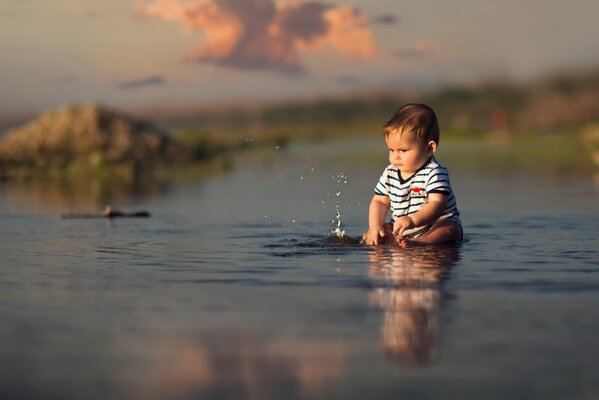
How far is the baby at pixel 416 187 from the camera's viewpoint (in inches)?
333

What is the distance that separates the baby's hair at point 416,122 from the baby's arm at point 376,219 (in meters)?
0.58

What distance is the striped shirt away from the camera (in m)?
8.58

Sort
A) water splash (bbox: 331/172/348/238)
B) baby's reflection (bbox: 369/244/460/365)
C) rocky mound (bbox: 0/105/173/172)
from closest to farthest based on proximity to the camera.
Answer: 1. baby's reflection (bbox: 369/244/460/365)
2. water splash (bbox: 331/172/348/238)
3. rocky mound (bbox: 0/105/173/172)

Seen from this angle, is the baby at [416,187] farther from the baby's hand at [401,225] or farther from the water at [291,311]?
the water at [291,311]

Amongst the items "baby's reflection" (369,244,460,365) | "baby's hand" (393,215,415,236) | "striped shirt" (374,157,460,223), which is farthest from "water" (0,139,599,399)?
"striped shirt" (374,157,460,223)

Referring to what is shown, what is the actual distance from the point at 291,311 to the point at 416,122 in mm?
3661

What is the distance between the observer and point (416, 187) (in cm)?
873

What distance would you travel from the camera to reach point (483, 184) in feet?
55.0

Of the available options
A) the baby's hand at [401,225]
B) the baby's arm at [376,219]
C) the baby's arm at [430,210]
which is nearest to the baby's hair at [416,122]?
the baby's arm at [430,210]

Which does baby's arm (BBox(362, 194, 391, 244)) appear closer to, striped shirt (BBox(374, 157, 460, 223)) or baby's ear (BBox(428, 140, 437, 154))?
striped shirt (BBox(374, 157, 460, 223))

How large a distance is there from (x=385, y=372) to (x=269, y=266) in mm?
3276

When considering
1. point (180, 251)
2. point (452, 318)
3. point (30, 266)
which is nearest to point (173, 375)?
point (452, 318)

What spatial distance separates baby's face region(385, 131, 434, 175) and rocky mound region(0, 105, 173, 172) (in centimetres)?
1316

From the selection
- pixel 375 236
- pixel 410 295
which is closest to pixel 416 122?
pixel 375 236
